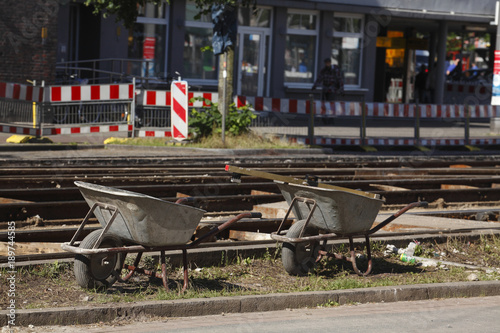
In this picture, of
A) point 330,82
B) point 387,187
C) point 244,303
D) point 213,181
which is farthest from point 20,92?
point 244,303

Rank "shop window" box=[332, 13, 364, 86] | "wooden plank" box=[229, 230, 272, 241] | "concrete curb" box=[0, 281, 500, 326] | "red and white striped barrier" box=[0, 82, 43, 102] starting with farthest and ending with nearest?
"shop window" box=[332, 13, 364, 86] → "red and white striped barrier" box=[0, 82, 43, 102] → "wooden plank" box=[229, 230, 272, 241] → "concrete curb" box=[0, 281, 500, 326]

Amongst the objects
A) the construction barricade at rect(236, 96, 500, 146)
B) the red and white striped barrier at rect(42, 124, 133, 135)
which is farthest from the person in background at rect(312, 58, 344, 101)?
the red and white striped barrier at rect(42, 124, 133, 135)

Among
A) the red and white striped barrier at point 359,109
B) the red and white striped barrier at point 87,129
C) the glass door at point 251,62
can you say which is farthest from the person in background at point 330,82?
the red and white striped barrier at point 87,129

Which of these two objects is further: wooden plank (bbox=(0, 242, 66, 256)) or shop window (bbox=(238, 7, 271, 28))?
shop window (bbox=(238, 7, 271, 28))

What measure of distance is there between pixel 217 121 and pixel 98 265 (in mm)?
12688

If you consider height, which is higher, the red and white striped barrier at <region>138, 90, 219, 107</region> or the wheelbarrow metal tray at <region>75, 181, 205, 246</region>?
the red and white striped barrier at <region>138, 90, 219, 107</region>

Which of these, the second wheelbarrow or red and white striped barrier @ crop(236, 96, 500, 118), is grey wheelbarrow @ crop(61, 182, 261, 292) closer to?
the second wheelbarrow

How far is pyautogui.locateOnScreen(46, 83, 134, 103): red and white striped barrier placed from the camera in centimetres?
1828

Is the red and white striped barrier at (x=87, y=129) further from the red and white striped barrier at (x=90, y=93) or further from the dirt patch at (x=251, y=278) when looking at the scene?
the dirt patch at (x=251, y=278)

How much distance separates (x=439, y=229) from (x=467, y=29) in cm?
2902

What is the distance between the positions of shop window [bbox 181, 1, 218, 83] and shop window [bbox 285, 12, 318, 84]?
10.6 ft

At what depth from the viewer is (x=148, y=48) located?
25719 millimetres

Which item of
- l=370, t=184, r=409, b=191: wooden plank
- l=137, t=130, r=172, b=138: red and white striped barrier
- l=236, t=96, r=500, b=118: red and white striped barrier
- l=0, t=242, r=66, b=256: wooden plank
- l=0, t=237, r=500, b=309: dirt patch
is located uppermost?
l=236, t=96, r=500, b=118: red and white striped barrier

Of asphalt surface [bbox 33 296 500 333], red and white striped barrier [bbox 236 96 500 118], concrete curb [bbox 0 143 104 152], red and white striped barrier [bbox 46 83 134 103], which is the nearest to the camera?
asphalt surface [bbox 33 296 500 333]
